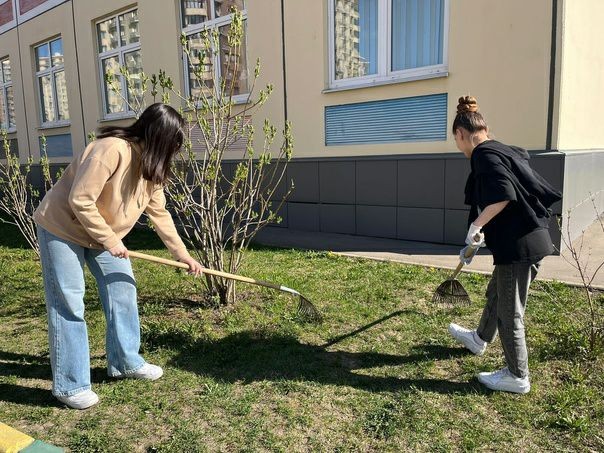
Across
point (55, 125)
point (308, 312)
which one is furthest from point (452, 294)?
point (55, 125)

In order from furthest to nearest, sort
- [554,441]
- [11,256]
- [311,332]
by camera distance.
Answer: [11,256]
[311,332]
[554,441]

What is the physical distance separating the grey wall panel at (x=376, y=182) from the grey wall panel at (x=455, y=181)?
73cm

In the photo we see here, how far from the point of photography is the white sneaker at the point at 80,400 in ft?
8.69

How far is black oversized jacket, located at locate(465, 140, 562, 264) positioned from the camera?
248 centimetres

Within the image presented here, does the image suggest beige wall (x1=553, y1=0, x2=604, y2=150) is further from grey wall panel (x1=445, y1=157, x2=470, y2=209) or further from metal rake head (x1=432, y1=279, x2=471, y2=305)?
metal rake head (x1=432, y1=279, x2=471, y2=305)

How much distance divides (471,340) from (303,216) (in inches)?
186

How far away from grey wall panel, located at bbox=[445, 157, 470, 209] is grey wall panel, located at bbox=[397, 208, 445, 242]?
7.9 inches

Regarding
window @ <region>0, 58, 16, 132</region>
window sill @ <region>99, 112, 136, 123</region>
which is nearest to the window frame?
window sill @ <region>99, 112, 136, 123</region>

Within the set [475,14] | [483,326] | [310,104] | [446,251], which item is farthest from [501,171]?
[310,104]

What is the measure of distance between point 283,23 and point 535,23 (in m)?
3.57

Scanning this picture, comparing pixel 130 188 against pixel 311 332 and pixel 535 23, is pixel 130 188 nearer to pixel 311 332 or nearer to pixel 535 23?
pixel 311 332

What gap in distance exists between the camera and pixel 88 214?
2406 millimetres

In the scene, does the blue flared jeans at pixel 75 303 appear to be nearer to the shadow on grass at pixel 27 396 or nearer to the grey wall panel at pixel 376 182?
A: the shadow on grass at pixel 27 396

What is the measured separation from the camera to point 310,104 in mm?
7367
